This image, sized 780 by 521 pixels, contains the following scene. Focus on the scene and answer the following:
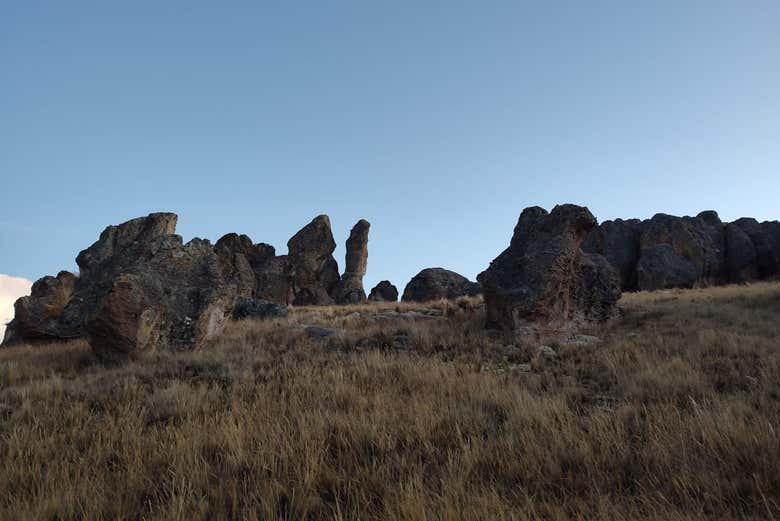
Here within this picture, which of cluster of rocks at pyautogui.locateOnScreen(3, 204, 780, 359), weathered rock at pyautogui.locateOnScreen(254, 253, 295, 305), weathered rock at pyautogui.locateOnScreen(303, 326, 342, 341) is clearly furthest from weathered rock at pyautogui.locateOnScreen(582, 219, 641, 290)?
weathered rock at pyautogui.locateOnScreen(303, 326, 342, 341)

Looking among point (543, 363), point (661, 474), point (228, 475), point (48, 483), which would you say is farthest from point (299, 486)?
point (543, 363)

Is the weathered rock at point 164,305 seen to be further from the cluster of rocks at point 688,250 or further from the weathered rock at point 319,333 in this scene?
the cluster of rocks at point 688,250

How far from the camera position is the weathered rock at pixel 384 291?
42.3 m

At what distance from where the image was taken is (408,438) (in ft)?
12.9

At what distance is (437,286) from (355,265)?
1345cm

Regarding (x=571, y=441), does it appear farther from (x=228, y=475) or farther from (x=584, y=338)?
(x=584, y=338)

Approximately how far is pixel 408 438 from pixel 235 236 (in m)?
42.0

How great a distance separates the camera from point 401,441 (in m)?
3.98

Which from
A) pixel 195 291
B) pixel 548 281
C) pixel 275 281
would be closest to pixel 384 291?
pixel 275 281

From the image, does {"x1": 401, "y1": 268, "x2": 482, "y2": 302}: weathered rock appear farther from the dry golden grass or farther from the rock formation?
the dry golden grass

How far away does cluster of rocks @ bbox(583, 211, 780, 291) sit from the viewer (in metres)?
36.1

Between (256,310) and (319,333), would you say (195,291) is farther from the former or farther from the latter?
(256,310)

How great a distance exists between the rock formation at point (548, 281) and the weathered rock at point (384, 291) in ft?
94.3

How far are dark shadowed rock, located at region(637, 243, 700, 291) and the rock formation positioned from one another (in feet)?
84.9
